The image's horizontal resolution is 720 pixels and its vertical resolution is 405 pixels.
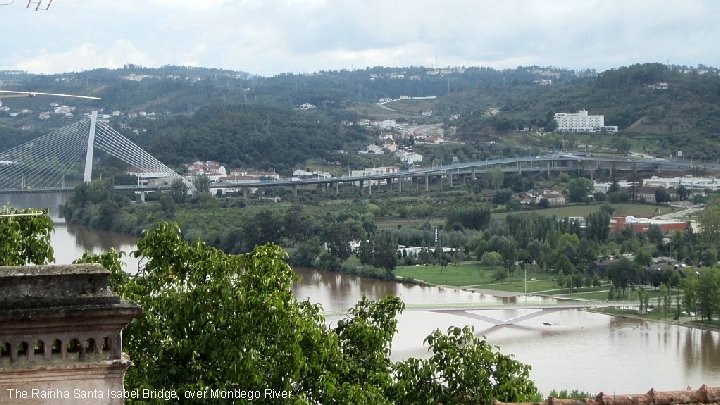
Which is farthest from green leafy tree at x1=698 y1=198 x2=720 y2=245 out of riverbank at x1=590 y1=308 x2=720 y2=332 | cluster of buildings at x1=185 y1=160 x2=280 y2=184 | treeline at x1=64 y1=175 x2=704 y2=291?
cluster of buildings at x1=185 y1=160 x2=280 y2=184

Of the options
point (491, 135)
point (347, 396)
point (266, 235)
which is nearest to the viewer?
point (347, 396)

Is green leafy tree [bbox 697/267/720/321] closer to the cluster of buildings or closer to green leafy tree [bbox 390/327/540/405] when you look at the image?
green leafy tree [bbox 390/327/540/405]

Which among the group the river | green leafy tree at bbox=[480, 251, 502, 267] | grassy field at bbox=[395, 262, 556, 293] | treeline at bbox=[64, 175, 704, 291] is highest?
treeline at bbox=[64, 175, 704, 291]

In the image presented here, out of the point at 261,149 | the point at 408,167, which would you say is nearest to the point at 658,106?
the point at 408,167

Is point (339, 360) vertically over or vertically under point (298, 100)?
under

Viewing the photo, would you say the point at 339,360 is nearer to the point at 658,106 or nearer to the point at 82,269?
the point at 82,269

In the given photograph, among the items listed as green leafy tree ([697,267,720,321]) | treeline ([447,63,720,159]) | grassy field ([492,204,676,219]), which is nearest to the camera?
green leafy tree ([697,267,720,321])

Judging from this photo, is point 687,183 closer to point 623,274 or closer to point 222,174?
point 222,174
